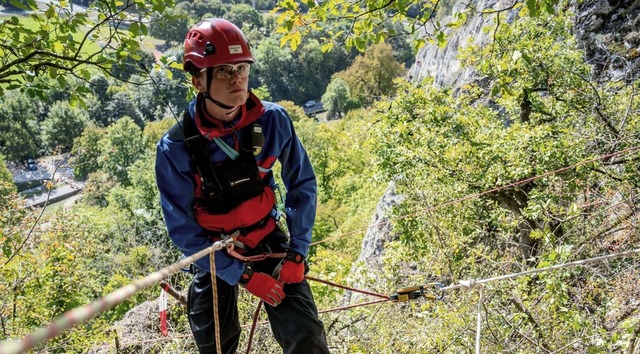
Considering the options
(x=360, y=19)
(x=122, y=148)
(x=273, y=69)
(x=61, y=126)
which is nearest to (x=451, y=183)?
(x=360, y=19)

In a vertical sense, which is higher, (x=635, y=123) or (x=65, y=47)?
(x=65, y=47)

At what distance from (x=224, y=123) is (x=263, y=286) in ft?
3.03

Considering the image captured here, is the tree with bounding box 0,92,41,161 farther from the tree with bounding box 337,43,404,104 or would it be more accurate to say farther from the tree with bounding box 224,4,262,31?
the tree with bounding box 224,4,262,31

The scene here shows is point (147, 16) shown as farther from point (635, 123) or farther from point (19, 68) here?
point (635, 123)

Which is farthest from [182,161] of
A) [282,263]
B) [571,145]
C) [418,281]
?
[571,145]

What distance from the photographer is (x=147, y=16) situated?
12.5ft

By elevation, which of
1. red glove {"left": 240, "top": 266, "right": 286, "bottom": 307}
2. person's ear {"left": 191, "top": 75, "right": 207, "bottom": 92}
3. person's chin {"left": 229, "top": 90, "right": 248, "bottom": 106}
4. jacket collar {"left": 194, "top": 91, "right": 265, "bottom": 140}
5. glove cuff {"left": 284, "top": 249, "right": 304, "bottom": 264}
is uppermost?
person's ear {"left": 191, "top": 75, "right": 207, "bottom": 92}

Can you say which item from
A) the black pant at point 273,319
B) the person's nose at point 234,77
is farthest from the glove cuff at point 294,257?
the person's nose at point 234,77

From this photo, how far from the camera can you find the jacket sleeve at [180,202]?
8.40ft

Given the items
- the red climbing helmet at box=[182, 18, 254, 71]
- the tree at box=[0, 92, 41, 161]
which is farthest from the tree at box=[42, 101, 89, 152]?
the red climbing helmet at box=[182, 18, 254, 71]

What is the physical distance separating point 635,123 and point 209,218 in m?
6.93

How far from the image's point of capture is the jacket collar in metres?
2.59

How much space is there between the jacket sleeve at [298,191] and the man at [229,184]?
56 millimetres

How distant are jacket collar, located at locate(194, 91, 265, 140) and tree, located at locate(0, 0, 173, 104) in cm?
137
